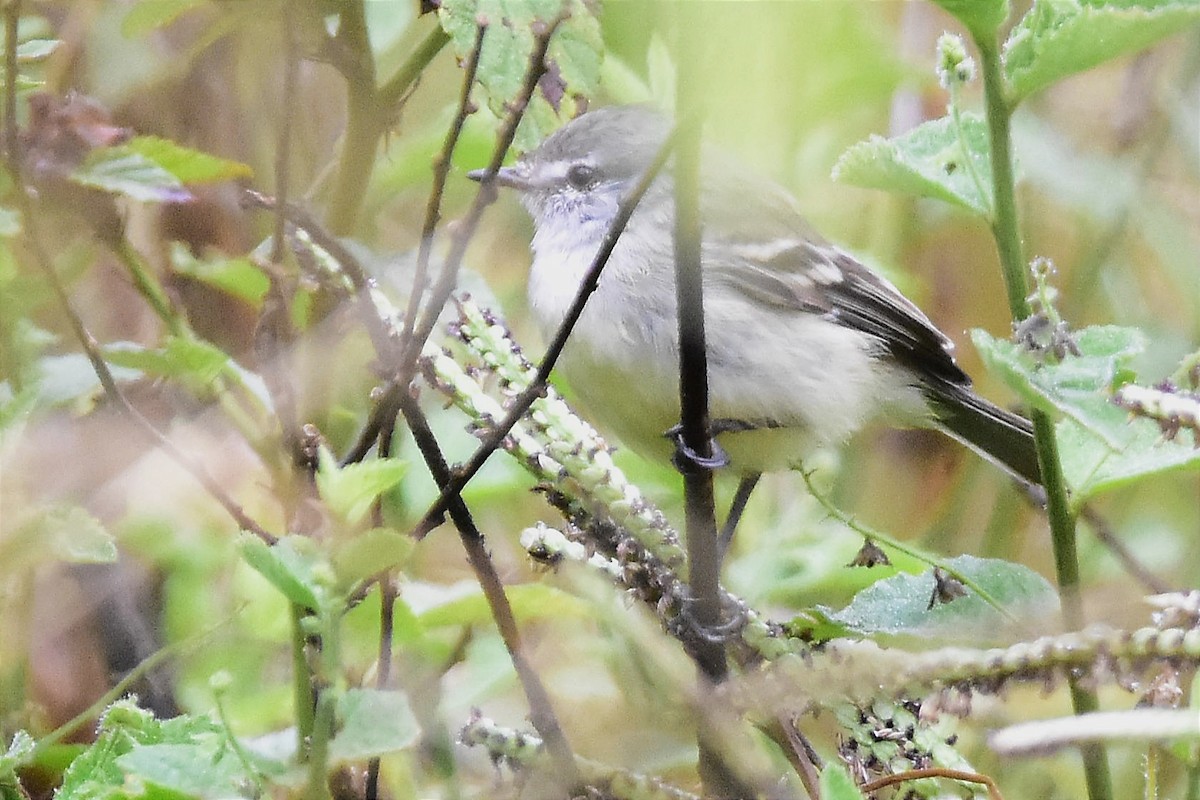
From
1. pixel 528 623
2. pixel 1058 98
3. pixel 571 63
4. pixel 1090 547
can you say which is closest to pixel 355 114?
pixel 571 63

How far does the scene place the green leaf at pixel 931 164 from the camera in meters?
0.98

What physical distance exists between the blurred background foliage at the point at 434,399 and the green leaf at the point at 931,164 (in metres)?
0.10

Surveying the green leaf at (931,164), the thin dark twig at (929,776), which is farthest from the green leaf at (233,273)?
the thin dark twig at (929,776)

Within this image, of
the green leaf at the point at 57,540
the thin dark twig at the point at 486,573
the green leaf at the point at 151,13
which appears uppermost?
the green leaf at the point at 151,13

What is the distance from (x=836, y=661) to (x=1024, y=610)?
27 cm

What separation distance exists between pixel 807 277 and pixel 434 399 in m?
0.77

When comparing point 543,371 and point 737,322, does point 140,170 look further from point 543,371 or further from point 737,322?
point 737,322

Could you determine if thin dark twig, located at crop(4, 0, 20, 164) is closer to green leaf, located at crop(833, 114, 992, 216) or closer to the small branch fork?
the small branch fork

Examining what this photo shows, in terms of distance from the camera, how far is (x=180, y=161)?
149cm

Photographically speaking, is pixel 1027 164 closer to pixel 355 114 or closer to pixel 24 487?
pixel 355 114

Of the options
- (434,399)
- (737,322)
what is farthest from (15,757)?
(737,322)

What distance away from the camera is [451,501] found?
1.06m

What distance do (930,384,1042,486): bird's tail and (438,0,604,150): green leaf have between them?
133 cm

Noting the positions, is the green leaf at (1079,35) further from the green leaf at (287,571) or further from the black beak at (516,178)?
the black beak at (516,178)
